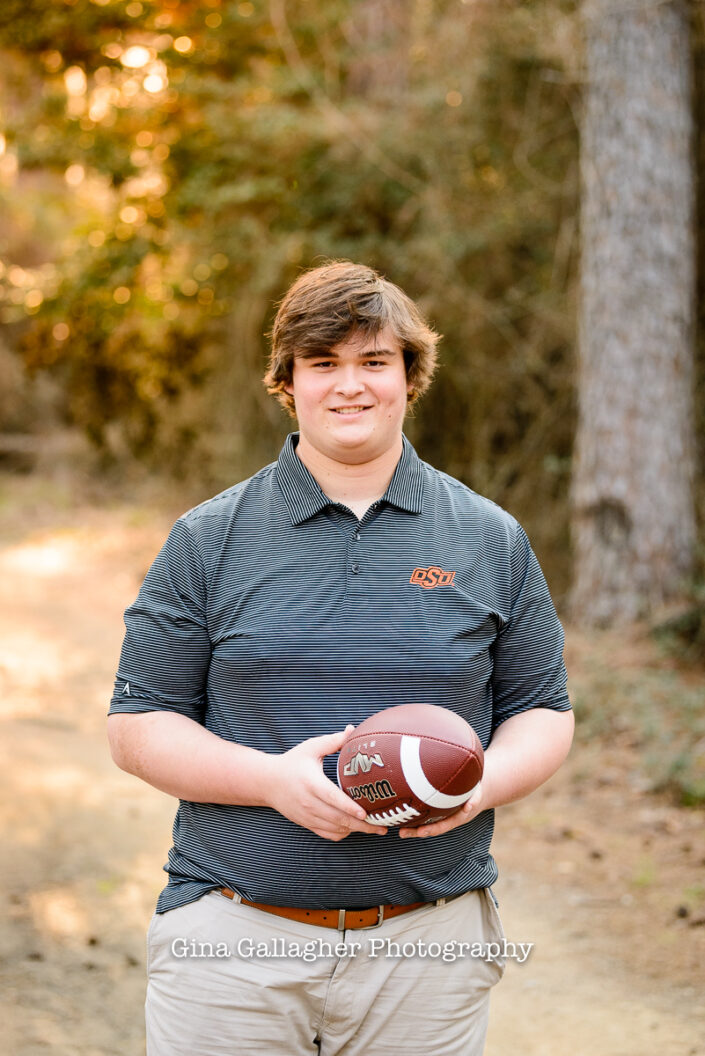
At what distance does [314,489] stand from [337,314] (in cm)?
37

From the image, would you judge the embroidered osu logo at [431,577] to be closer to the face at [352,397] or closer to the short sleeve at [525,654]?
the short sleeve at [525,654]

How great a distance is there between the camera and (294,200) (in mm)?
11781

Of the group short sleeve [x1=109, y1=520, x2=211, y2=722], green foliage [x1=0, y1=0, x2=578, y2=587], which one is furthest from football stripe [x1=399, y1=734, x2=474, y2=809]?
green foliage [x1=0, y1=0, x2=578, y2=587]

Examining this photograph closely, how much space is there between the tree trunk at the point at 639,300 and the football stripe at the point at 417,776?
21.7 feet

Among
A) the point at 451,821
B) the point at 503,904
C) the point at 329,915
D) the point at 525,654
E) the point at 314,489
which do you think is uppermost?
the point at 314,489

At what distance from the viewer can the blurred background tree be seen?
9.84 metres

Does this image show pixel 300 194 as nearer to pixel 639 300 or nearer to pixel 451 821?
pixel 639 300

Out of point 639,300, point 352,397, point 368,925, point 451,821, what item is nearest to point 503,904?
point 368,925

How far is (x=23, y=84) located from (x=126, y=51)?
1943 millimetres

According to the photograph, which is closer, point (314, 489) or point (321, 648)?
point (321, 648)

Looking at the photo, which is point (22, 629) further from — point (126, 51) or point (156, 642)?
point (156, 642)

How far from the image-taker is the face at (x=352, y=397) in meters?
2.22

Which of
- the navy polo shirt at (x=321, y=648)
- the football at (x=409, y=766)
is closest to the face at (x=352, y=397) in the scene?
the navy polo shirt at (x=321, y=648)

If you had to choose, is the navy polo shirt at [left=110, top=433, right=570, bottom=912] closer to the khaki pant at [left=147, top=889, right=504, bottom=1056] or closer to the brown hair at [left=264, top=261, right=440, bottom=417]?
the khaki pant at [left=147, top=889, right=504, bottom=1056]
